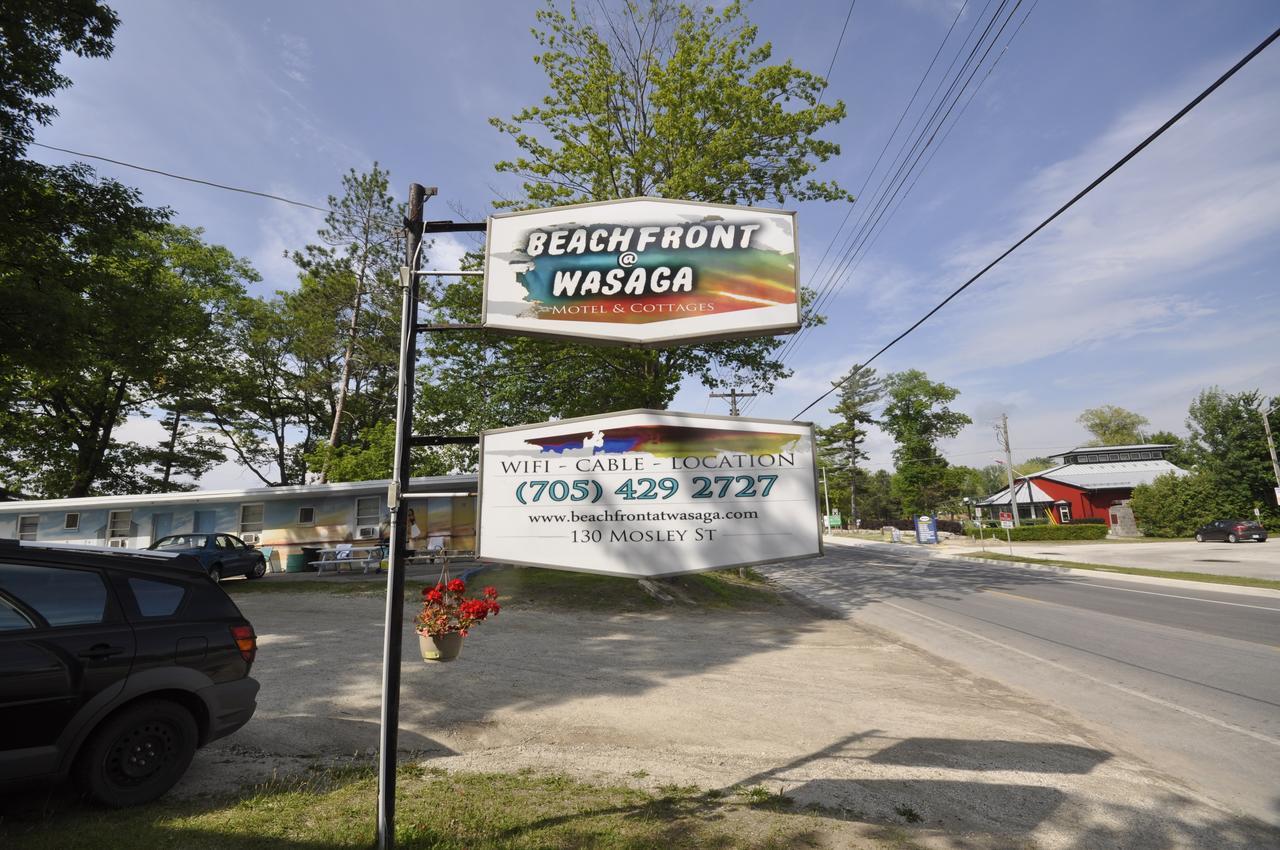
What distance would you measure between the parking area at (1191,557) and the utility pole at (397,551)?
25.6m

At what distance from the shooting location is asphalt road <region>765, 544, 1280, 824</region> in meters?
5.74

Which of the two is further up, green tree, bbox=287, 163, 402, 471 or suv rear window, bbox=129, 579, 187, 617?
green tree, bbox=287, 163, 402, 471

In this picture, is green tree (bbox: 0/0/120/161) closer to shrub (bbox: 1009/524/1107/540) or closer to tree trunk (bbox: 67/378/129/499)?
tree trunk (bbox: 67/378/129/499)

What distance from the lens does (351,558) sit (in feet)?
69.1

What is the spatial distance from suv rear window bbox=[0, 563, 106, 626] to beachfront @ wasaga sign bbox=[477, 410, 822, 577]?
300 centimetres

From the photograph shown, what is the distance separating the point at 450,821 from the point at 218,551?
62.0 feet

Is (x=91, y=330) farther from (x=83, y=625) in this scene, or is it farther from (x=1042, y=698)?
(x=1042, y=698)

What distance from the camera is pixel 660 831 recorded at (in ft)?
12.5

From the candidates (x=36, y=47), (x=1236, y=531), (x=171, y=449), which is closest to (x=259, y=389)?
(x=171, y=449)

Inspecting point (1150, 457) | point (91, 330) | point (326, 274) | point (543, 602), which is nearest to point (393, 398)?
point (326, 274)

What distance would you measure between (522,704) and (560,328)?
5085 millimetres

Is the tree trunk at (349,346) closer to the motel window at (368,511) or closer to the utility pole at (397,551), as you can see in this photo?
the motel window at (368,511)

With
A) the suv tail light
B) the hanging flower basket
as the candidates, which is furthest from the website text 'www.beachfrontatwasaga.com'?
the suv tail light

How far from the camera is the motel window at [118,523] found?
23516mm
